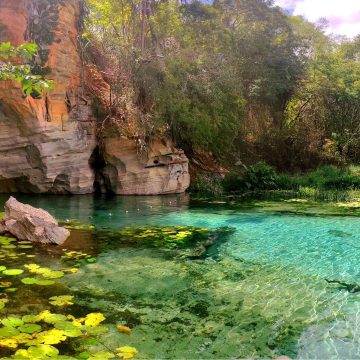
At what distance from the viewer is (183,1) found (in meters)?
20.2

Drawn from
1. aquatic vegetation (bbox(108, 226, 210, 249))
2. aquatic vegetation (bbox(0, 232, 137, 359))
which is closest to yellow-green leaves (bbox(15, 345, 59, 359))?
aquatic vegetation (bbox(0, 232, 137, 359))

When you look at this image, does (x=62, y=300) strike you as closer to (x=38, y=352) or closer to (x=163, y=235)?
(x=38, y=352)

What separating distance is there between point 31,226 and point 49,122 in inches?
287

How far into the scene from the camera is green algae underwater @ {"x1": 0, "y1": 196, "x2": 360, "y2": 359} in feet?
12.4

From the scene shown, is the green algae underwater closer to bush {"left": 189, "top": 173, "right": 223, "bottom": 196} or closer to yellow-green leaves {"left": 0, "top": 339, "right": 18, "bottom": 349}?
yellow-green leaves {"left": 0, "top": 339, "right": 18, "bottom": 349}

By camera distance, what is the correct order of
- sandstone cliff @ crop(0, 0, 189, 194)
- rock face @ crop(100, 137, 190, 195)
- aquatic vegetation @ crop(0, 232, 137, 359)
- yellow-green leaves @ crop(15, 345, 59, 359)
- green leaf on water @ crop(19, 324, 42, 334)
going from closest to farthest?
yellow-green leaves @ crop(15, 345, 59, 359), aquatic vegetation @ crop(0, 232, 137, 359), green leaf on water @ crop(19, 324, 42, 334), sandstone cliff @ crop(0, 0, 189, 194), rock face @ crop(100, 137, 190, 195)

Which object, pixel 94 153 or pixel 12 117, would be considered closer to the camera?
pixel 12 117

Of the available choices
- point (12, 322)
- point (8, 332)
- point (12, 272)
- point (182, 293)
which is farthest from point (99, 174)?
point (8, 332)

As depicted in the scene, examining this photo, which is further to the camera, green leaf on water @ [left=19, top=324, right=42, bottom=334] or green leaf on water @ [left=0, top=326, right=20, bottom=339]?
green leaf on water @ [left=19, top=324, right=42, bottom=334]

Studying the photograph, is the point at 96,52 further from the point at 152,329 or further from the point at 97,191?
the point at 152,329

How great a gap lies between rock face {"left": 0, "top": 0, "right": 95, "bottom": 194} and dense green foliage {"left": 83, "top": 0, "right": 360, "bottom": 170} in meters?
1.38

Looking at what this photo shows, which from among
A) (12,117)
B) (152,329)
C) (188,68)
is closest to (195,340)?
(152,329)

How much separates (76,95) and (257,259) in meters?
10.8

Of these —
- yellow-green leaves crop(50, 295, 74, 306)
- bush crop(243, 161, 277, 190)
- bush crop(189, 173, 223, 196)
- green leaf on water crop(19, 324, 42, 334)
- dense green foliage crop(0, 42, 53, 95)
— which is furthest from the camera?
bush crop(243, 161, 277, 190)
